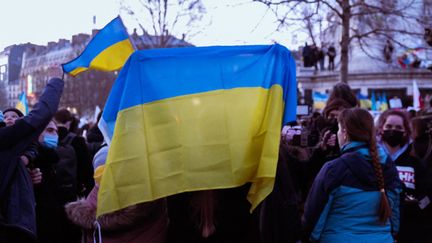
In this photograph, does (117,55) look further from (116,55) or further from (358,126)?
(358,126)

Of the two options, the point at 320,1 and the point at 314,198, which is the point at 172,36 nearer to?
the point at 320,1

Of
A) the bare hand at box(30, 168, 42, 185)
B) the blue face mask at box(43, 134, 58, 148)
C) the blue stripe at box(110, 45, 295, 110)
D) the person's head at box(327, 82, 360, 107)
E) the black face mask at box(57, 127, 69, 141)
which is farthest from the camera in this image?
the black face mask at box(57, 127, 69, 141)

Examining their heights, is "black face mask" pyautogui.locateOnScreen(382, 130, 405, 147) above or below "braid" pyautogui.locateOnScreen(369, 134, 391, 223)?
above

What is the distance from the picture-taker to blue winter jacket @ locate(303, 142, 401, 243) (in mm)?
3350

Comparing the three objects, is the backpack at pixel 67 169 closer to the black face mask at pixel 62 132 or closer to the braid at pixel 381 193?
the black face mask at pixel 62 132

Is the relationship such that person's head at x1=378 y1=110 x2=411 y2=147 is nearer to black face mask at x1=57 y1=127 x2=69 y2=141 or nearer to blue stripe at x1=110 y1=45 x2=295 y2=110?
blue stripe at x1=110 y1=45 x2=295 y2=110

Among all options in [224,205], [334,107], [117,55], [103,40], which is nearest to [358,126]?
[224,205]

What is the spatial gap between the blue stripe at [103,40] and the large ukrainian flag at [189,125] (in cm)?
147

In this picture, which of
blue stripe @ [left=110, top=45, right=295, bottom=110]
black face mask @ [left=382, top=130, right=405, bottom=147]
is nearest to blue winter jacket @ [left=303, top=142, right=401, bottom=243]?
blue stripe @ [left=110, top=45, right=295, bottom=110]

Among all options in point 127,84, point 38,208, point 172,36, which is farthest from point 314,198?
point 172,36

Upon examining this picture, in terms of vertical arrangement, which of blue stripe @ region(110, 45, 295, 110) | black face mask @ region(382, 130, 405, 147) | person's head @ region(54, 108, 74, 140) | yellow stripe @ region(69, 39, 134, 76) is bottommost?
black face mask @ region(382, 130, 405, 147)

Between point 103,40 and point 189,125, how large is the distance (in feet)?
6.15

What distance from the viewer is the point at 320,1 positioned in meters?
11.9

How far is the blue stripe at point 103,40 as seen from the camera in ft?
14.5
